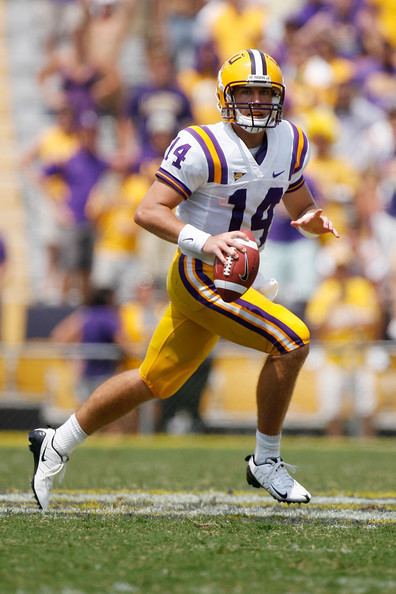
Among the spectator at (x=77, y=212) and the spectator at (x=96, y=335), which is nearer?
the spectator at (x=96, y=335)

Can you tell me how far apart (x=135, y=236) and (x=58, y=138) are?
1.31m

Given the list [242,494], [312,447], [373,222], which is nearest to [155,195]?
[242,494]

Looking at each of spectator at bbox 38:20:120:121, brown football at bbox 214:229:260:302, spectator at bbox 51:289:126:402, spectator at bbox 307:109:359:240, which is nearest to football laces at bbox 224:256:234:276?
brown football at bbox 214:229:260:302

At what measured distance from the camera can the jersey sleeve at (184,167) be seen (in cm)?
439

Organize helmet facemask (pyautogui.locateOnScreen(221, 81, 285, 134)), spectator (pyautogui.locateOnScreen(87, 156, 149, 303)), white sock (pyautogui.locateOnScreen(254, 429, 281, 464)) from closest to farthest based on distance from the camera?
1. helmet facemask (pyautogui.locateOnScreen(221, 81, 285, 134))
2. white sock (pyautogui.locateOnScreen(254, 429, 281, 464))
3. spectator (pyautogui.locateOnScreen(87, 156, 149, 303))

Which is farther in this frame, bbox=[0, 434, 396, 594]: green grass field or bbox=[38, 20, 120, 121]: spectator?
bbox=[38, 20, 120, 121]: spectator

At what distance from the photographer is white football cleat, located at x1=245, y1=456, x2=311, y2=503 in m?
4.52

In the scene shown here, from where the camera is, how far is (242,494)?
5.26 meters

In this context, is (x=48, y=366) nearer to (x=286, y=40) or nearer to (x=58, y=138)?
(x=58, y=138)

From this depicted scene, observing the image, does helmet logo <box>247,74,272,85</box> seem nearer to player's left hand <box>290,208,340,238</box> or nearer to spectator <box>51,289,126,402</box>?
player's left hand <box>290,208,340,238</box>

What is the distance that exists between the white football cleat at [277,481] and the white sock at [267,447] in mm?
18

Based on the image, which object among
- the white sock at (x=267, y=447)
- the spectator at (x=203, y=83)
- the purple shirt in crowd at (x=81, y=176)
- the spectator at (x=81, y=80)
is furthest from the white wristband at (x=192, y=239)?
the spectator at (x=81, y=80)

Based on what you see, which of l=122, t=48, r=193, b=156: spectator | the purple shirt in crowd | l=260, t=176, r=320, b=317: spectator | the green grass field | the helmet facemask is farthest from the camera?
the purple shirt in crowd

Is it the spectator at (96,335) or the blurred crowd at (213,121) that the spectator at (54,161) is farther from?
the spectator at (96,335)
